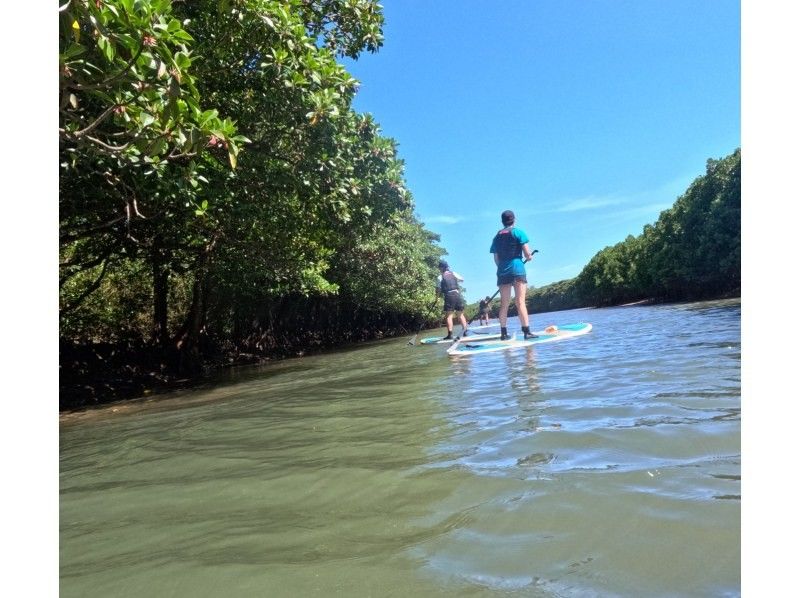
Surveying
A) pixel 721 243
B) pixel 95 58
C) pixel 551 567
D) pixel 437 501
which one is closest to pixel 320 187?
pixel 95 58

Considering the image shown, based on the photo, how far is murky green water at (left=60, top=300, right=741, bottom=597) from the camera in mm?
1474

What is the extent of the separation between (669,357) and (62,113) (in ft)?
19.9

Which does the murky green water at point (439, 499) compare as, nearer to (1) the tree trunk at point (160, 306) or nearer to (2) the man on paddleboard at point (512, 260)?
(2) the man on paddleboard at point (512, 260)

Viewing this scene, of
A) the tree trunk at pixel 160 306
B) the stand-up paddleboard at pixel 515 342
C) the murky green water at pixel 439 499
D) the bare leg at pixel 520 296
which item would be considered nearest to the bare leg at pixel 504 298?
the bare leg at pixel 520 296

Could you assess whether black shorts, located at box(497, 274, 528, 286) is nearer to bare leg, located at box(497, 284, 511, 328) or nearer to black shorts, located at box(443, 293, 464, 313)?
bare leg, located at box(497, 284, 511, 328)

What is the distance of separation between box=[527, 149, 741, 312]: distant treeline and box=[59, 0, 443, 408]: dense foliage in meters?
29.7

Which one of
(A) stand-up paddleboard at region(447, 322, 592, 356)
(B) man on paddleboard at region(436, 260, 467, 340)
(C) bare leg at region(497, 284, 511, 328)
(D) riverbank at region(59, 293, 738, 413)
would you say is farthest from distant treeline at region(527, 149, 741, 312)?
(D) riverbank at region(59, 293, 738, 413)

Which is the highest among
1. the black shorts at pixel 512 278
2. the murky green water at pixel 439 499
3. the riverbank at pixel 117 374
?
the black shorts at pixel 512 278

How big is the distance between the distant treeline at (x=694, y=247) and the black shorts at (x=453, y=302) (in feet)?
88.0

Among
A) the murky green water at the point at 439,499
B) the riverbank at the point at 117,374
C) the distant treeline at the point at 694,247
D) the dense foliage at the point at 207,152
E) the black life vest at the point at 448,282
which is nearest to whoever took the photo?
the murky green water at the point at 439,499

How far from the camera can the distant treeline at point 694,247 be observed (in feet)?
106

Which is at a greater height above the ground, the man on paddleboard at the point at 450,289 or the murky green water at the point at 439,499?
the man on paddleboard at the point at 450,289

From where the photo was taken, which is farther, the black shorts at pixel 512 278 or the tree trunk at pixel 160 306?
the tree trunk at pixel 160 306

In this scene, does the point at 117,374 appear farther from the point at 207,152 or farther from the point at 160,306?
the point at 207,152
